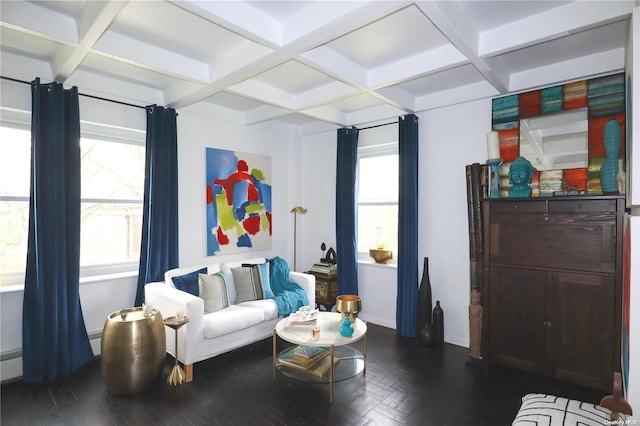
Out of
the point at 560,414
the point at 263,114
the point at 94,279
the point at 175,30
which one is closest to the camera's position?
the point at 560,414

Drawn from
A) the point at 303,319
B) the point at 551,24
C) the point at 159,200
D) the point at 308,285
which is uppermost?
the point at 551,24

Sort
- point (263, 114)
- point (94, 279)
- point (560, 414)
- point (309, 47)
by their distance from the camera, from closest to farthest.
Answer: point (560, 414)
point (309, 47)
point (94, 279)
point (263, 114)

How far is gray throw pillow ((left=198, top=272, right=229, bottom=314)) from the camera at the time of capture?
338 cm

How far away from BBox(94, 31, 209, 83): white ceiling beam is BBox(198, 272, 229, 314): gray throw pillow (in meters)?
1.92

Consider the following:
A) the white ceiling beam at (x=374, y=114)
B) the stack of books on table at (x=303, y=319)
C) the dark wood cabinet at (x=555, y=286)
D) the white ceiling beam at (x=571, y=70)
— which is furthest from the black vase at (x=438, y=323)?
the white ceiling beam at (x=571, y=70)

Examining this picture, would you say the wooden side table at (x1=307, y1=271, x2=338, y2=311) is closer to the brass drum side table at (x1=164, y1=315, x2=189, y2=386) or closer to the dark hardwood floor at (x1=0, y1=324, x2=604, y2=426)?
the dark hardwood floor at (x1=0, y1=324, x2=604, y2=426)

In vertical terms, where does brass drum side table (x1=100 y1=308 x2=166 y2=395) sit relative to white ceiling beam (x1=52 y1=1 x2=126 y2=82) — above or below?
below

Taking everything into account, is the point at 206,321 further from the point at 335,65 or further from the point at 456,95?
the point at 456,95

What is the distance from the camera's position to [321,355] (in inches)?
122

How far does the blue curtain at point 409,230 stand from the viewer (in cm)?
Result: 400

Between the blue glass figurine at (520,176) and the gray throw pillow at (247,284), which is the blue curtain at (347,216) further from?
the blue glass figurine at (520,176)

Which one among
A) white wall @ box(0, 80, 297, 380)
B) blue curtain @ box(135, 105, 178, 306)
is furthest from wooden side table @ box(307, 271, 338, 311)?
blue curtain @ box(135, 105, 178, 306)

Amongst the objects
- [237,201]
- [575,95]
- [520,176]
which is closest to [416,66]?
[520,176]

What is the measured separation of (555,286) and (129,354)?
136 inches
